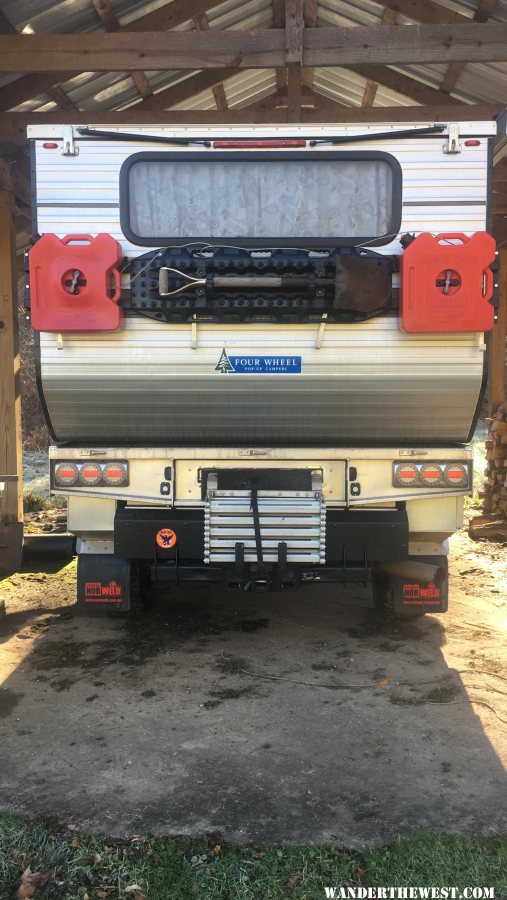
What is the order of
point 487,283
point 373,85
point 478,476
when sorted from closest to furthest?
point 487,283
point 373,85
point 478,476

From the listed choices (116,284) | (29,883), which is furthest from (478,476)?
(29,883)

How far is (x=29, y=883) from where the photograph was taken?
2721 mm

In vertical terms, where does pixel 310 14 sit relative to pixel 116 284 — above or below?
above

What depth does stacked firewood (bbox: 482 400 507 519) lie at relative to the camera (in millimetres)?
9422

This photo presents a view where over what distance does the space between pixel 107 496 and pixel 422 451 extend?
2.08 m

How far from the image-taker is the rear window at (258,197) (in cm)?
455

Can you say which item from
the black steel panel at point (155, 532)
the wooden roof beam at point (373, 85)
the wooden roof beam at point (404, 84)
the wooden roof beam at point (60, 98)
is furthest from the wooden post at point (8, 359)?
the wooden roof beam at point (404, 84)

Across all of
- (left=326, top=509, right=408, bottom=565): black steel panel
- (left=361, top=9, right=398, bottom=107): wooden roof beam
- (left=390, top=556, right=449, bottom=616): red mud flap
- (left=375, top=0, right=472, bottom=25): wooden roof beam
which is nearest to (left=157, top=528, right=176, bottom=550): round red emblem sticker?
(left=326, top=509, right=408, bottom=565): black steel panel

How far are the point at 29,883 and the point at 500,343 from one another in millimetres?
8935

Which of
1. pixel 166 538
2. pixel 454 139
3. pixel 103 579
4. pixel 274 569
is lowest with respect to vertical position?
pixel 103 579

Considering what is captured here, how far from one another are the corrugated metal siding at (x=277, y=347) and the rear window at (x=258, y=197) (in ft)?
0.39

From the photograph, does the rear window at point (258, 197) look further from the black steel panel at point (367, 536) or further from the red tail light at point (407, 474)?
the black steel panel at point (367, 536)

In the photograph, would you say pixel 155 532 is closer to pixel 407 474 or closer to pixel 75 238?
pixel 407 474

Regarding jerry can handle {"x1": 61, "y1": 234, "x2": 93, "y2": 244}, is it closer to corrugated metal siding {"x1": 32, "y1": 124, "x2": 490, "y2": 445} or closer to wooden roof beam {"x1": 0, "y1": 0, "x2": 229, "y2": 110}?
corrugated metal siding {"x1": 32, "y1": 124, "x2": 490, "y2": 445}
